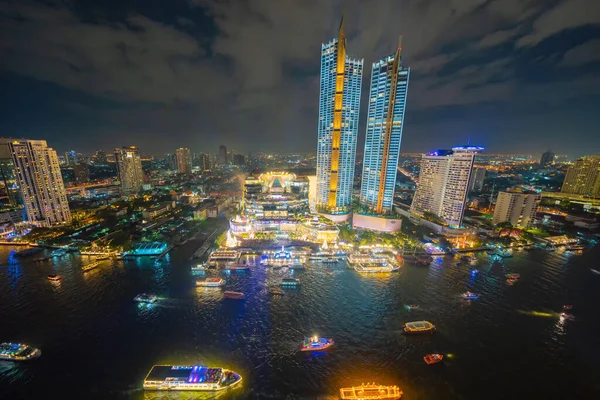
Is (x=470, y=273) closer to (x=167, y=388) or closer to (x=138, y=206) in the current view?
(x=167, y=388)

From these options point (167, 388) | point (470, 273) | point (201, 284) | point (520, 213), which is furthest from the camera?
point (520, 213)

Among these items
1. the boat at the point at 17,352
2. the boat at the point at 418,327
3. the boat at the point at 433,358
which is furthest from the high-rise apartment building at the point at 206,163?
the boat at the point at 433,358

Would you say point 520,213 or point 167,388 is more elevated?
point 520,213

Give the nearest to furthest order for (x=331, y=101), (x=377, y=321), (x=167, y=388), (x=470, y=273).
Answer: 1. (x=167, y=388)
2. (x=377, y=321)
3. (x=470, y=273)
4. (x=331, y=101)

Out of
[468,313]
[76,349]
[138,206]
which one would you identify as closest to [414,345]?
[468,313]

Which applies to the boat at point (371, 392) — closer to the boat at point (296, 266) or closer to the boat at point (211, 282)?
the boat at point (296, 266)

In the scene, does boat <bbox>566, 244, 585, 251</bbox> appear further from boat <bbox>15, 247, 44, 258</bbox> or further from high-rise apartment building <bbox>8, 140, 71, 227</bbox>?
high-rise apartment building <bbox>8, 140, 71, 227</bbox>

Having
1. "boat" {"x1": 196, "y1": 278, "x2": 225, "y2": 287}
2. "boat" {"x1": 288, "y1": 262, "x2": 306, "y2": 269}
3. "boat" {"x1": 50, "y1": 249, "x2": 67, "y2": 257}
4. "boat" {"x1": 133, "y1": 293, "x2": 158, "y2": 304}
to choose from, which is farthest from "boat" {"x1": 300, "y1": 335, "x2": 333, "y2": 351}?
"boat" {"x1": 50, "y1": 249, "x2": 67, "y2": 257}
